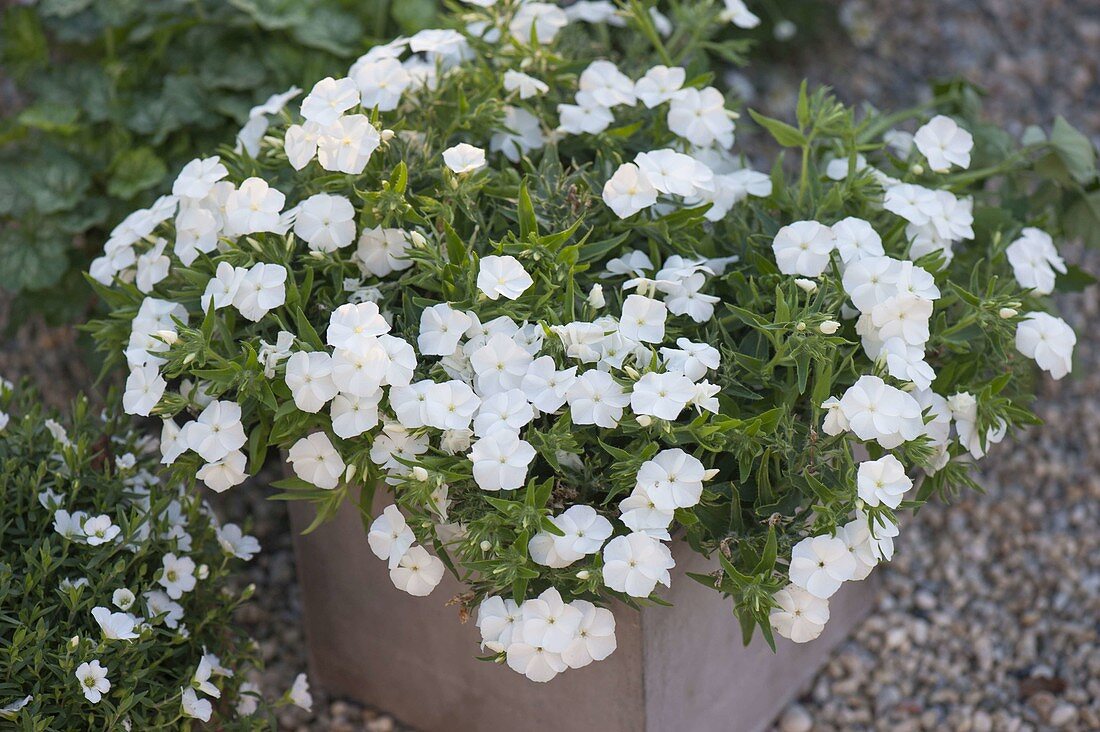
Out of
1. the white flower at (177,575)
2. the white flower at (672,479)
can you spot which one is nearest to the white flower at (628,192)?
the white flower at (672,479)

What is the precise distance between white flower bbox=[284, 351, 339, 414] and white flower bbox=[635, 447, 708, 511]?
0.37 m

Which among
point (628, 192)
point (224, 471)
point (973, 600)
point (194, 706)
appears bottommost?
point (973, 600)

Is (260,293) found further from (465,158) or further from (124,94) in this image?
(124,94)

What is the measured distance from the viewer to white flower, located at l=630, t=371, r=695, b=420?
1266mm

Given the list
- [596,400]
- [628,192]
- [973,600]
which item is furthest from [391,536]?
[973,600]

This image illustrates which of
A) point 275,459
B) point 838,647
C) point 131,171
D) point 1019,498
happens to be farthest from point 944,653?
point 131,171

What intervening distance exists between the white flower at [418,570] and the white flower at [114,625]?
326 millimetres

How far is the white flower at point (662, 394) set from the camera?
127 centimetres

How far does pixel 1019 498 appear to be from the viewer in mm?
2266

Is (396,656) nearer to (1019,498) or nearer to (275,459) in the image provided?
(275,459)

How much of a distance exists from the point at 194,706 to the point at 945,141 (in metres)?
1.25

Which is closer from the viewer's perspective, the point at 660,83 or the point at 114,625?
the point at 114,625

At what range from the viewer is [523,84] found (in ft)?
5.30

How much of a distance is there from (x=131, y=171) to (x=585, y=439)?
1.22 meters
